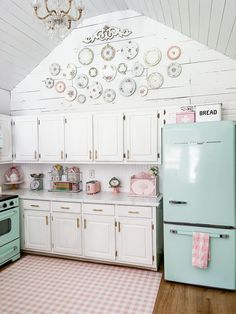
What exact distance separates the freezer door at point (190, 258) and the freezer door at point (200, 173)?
0.12 metres

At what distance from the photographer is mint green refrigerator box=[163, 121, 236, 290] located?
2547mm

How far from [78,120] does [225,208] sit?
2.22 m

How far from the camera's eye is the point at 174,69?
337 centimetres

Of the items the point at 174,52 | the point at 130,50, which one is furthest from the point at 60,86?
the point at 174,52

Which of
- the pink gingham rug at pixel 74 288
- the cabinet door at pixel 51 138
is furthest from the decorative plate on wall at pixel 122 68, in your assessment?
the pink gingham rug at pixel 74 288

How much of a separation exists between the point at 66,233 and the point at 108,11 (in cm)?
322

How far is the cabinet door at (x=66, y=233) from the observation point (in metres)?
3.31

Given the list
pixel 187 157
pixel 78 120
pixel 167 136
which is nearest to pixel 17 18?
pixel 78 120

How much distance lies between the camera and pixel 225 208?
255 cm

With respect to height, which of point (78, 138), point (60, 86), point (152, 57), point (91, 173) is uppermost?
point (152, 57)

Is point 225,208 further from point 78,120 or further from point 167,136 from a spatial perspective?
point 78,120

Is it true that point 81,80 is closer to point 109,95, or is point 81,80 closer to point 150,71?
point 109,95

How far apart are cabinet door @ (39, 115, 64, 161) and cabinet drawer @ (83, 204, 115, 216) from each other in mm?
862

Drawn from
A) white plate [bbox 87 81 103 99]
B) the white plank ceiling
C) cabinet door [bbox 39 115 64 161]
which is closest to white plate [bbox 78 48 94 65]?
white plate [bbox 87 81 103 99]
